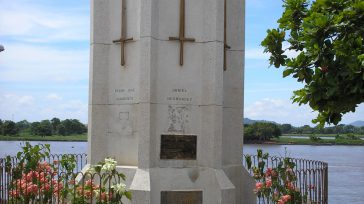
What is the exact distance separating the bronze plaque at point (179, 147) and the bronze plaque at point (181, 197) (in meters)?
0.72

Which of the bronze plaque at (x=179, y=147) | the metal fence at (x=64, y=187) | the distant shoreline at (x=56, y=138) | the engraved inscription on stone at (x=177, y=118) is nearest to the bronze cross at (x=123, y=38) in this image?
the engraved inscription on stone at (x=177, y=118)

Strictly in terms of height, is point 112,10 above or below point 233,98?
above

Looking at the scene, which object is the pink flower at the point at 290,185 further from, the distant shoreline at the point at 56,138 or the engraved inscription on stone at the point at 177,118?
the distant shoreline at the point at 56,138

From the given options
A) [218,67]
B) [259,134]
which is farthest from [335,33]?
[259,134]

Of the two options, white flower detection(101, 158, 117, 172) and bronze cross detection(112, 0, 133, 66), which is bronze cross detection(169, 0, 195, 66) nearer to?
bronze cross detection(112, 0, 133, 66)

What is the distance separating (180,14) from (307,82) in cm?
429

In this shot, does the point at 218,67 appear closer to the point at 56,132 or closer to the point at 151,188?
the point at 151,188

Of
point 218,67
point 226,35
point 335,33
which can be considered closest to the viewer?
point 335,33

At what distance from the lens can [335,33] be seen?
7.27 metres

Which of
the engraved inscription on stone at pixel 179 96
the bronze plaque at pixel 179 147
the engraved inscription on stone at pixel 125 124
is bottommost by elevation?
the bronze plaque at pixel 179 147

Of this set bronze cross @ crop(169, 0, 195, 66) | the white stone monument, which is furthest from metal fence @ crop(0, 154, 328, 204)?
bronze cross @ crop(169, 0, 195, 66)

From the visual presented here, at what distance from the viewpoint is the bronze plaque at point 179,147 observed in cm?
1079

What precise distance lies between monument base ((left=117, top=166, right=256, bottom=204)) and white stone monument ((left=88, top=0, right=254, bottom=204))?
0.07ft

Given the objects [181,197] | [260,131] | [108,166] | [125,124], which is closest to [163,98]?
[125,124]
